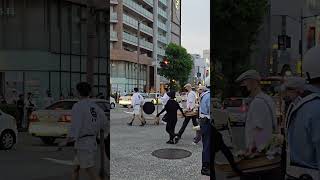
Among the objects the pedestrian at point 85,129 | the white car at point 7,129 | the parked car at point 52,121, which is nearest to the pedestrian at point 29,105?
the parked car at point 52,121

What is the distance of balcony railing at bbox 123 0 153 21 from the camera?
3.70 metres

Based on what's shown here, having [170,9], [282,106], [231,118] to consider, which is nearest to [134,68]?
[170,9]

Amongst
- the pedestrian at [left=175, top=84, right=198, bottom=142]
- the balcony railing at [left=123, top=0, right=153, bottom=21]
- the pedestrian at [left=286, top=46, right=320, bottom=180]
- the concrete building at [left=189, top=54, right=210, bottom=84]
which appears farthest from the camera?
the pedestrian at [left=175, top=84, right=198, bottom=142]

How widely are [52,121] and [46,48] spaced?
1.89 feet

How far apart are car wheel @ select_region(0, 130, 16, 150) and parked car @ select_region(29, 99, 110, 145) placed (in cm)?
20

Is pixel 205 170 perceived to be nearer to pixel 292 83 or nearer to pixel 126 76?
pixel 126 76

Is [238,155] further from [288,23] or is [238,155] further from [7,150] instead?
[7,150]

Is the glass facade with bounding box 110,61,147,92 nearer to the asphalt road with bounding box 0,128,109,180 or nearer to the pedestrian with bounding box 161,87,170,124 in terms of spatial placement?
the pedestrian with bounding box 161,87,170,124

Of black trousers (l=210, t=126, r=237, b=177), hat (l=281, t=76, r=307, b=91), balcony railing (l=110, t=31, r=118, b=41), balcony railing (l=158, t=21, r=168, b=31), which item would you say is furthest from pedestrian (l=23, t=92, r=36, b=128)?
hat (l=281, t=76, r=307, b=91)

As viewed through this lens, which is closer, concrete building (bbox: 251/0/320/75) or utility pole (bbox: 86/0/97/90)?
concrete building (bbox: 251/0/320/75)

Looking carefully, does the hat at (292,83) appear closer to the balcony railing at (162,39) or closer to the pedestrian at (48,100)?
the balcony railing at (162,39)

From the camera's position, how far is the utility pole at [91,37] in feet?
12.5

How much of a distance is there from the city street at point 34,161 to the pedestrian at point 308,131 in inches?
86.3

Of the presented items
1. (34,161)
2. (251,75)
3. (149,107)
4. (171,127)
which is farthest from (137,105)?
(251,75)
